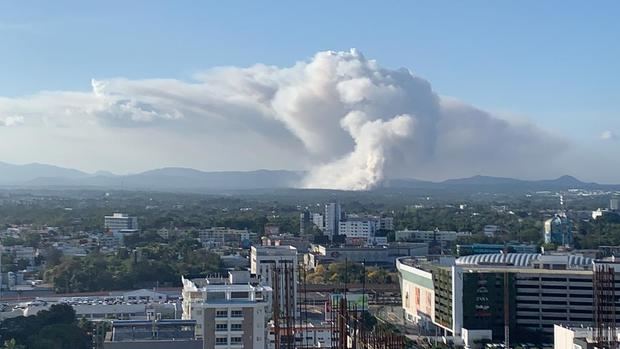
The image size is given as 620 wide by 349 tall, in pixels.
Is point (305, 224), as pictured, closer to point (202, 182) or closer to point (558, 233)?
point (558, 233)

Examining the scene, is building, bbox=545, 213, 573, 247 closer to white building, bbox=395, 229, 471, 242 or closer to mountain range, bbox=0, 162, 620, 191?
white building, bbox=395, 229, 471, 242

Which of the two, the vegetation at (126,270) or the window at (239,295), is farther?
the vegetation at (126,270)

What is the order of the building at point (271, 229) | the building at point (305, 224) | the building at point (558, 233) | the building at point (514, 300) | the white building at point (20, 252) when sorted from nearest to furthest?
1. the building at point (514, 300)
2. the white building at point (20, 252)
3. the building at point (558, 233)
4. the building at point (271, 229)
5. the building at point (305, 224)

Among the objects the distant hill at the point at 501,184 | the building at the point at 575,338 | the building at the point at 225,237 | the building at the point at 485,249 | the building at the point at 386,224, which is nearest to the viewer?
the building at the point at 575,338

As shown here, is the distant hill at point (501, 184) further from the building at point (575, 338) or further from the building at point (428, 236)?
the building at point (575, 338)

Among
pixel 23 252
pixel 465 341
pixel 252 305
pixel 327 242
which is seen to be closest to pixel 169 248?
pixel 23 252

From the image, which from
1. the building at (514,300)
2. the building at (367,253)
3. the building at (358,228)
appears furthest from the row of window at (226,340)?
the building at (358,228)
